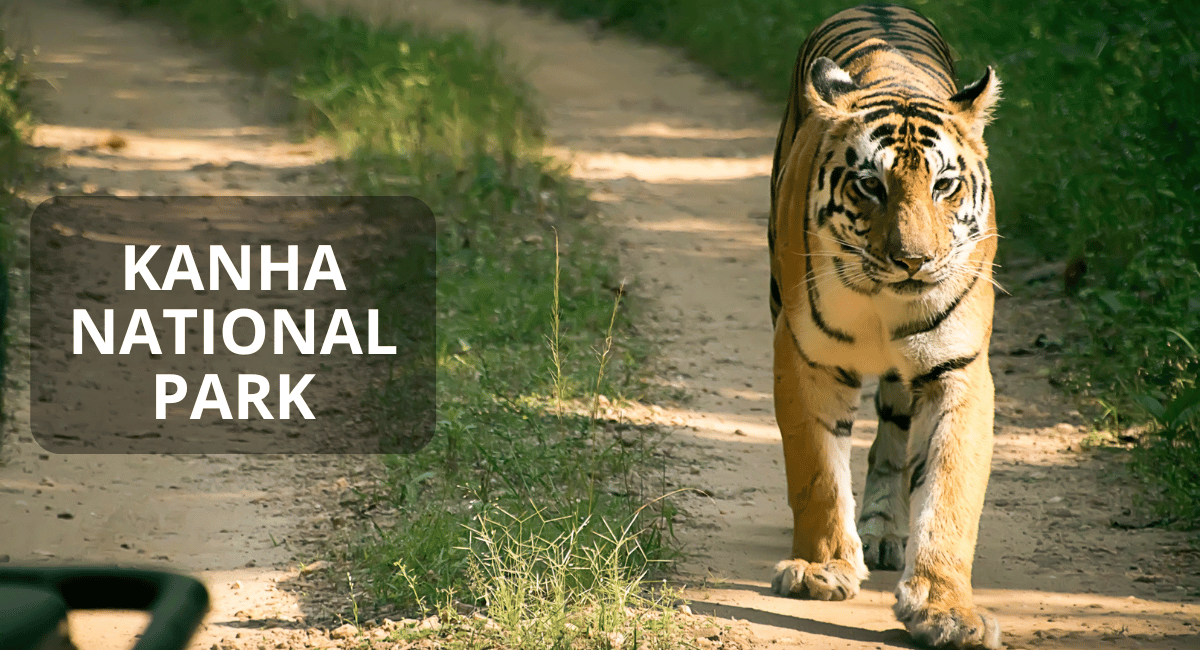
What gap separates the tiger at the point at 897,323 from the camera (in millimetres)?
3441

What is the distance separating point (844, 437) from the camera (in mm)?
3811

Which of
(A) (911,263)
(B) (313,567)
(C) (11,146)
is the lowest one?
(B) (313,567)

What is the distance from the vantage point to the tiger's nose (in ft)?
11.0

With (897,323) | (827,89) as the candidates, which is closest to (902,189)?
(897,323)

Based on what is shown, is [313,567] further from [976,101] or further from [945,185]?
[976,101]

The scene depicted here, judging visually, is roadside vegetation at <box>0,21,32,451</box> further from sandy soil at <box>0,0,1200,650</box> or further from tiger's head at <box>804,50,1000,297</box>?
tiger's head at <box>804,50,1000,297</box>

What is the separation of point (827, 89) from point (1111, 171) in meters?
2.74

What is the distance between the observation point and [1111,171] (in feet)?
19.5

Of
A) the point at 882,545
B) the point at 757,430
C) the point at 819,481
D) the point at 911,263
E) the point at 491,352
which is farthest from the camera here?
the point at 491,352

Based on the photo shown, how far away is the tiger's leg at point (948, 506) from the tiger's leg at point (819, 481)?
0.71ft

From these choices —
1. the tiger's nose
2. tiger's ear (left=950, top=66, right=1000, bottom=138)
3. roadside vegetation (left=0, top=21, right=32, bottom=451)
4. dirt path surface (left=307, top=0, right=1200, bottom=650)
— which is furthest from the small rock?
roadside vegetation (left=0, top=21, right=32, bottom=451)

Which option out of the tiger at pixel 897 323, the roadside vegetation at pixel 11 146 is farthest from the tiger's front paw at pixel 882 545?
the roadside vegetation at pixel 11 146

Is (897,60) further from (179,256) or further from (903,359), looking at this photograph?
(179,256)

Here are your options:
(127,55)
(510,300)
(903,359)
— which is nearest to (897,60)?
(903,359)
